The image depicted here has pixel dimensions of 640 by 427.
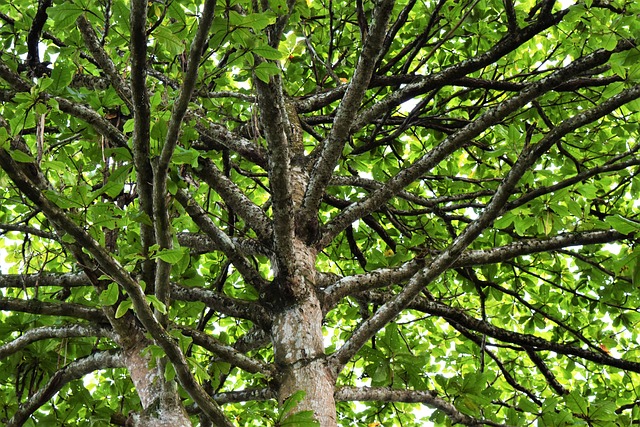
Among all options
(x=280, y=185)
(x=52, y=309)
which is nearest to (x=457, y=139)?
(x=280, y=185)

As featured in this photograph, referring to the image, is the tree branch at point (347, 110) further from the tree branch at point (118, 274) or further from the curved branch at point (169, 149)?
the tree branch at point (118, 274)

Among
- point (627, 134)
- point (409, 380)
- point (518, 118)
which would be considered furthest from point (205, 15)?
point (627, 134)

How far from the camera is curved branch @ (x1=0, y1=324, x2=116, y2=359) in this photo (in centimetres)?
335

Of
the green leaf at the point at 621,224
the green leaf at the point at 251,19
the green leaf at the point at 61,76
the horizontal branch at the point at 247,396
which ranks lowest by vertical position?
the horizontal branch at the point at 247,396

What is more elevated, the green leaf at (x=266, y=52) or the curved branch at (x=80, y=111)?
the curved branch at (x=80, y=111)

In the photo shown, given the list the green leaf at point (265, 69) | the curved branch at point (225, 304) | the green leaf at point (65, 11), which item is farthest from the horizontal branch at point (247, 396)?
the green leaf at point (65, 11)

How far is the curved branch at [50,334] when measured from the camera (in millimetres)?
3350

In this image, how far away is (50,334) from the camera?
3504mm

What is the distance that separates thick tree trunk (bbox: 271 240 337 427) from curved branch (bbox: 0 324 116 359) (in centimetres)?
107

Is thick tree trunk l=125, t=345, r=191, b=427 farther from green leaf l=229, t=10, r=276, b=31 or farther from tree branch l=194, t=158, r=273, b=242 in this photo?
green leaf l=229, t=10, r=276, b=31

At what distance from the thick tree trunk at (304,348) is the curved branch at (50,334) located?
3.51 feet

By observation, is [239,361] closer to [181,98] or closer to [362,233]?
[181,98]

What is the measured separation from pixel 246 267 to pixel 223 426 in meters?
1.19

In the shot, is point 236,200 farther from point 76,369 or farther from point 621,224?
point 621,224
